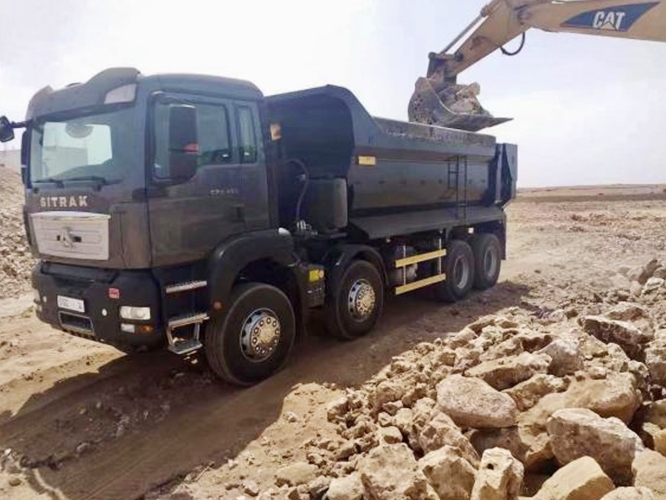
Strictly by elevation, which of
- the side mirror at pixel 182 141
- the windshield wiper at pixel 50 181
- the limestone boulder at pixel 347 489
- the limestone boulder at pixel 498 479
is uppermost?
the side mirror at pixel 182 141

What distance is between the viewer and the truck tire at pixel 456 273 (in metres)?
8.24

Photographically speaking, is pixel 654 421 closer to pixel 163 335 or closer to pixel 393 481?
pixel 393 481

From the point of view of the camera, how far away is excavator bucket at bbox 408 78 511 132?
910 cm

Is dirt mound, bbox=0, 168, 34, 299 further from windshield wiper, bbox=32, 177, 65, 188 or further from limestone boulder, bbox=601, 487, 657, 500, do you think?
limestone boulder, bbox=601, 487, 657, 500

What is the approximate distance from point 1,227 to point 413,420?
36.4 feet

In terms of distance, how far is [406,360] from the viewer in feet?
16.2

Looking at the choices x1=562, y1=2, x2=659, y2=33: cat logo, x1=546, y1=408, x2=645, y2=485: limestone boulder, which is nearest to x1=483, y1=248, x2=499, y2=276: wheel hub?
x1=562, y1=2, x2=659, y2=33: cat logo

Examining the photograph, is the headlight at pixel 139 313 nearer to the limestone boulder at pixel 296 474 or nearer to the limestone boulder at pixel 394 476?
the limestone boulder at pixel 296 474

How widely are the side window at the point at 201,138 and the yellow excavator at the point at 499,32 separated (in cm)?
521

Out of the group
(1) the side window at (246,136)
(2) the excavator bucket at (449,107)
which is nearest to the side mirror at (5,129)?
(1) the side window at (246,136)

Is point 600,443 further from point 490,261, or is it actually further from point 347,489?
point 490,261

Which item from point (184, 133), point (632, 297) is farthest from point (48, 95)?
point (632, 297)

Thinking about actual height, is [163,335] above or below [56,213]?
below

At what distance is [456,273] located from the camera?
8492mm
